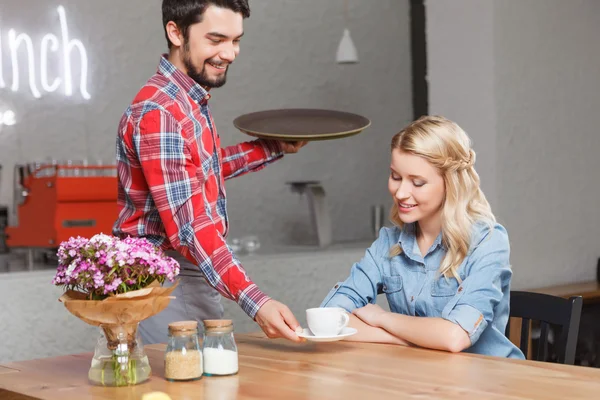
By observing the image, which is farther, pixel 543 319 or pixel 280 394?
pixel 543 319

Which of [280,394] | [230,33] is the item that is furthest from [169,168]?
[280,394]

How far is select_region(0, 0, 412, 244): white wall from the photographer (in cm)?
607

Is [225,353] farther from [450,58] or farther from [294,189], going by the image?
[294,189]

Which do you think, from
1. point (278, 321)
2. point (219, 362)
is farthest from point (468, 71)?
point (219, 362)

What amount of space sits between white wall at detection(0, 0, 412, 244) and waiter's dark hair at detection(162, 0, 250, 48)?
4115mm

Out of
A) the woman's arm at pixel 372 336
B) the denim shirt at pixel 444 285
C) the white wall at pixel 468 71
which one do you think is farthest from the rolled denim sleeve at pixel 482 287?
the white wall at pixel 468 71

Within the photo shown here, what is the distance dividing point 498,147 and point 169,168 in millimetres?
2795

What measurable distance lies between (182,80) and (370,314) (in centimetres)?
74

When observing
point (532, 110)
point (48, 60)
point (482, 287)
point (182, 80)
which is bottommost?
point (482, 287)

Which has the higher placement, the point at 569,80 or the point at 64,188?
the point at 569,80

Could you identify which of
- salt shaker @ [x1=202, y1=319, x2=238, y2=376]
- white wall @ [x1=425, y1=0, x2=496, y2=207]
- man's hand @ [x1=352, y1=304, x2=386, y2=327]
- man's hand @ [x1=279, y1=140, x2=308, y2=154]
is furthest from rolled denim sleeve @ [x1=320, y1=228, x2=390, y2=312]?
white wall @ [x1=425, y1=0, x2=496, y2=207]

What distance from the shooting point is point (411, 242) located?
215cm

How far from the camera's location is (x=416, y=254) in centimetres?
212

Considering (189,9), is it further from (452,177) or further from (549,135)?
(549,135)
